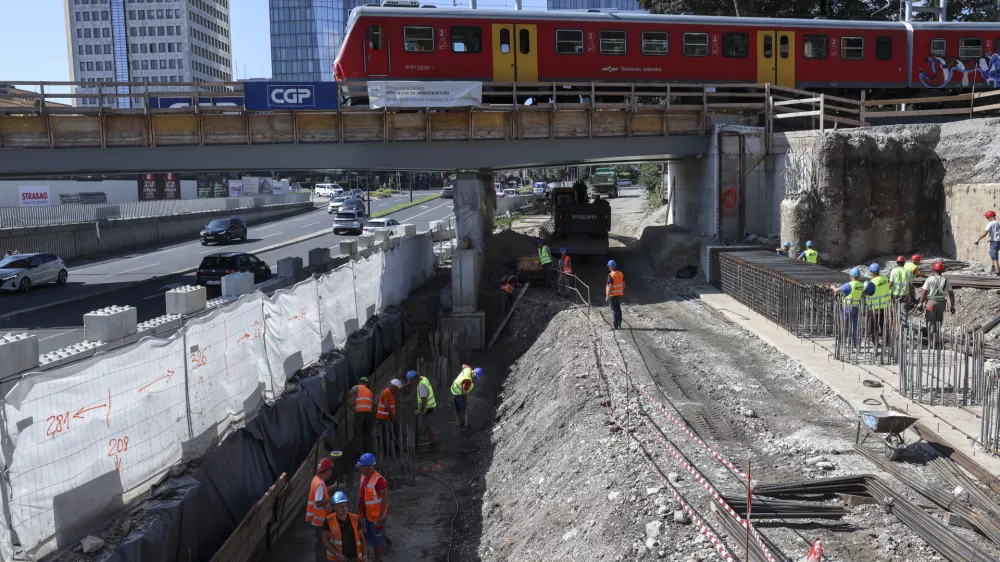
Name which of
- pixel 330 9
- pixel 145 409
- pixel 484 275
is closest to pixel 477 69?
pixel 484 275

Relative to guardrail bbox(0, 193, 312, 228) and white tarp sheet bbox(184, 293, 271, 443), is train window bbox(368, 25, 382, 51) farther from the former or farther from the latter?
guardrail bbox(0, 193, 312, 228)

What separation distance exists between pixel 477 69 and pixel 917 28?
51.8ft

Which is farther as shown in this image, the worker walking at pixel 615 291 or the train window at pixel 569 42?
the train window at pixel 569 42

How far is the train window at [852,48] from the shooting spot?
1120 inches

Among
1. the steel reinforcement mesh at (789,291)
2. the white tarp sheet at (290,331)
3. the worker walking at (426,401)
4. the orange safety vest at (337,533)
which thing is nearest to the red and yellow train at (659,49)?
the steel reinforcement mesh at (789,291)

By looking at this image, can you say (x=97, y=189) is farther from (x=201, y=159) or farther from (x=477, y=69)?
(x=477, y=69)

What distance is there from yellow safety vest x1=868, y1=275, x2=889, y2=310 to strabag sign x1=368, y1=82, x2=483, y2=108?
13194mm

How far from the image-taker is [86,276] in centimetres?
3662

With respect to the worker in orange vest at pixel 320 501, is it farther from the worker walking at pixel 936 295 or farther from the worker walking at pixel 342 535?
the worker walking at pixel 936 295

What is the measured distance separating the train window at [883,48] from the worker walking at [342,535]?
85.3ft

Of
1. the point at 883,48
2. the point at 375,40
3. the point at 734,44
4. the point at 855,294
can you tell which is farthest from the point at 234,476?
the point at 883,48

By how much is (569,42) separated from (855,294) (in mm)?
14328

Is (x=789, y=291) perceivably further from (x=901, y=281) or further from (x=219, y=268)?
(x=219, y=268)

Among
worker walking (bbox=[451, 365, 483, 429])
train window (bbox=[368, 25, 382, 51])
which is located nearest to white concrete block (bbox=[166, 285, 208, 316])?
worker walking (bbox=[451, 365, 483, 429])
